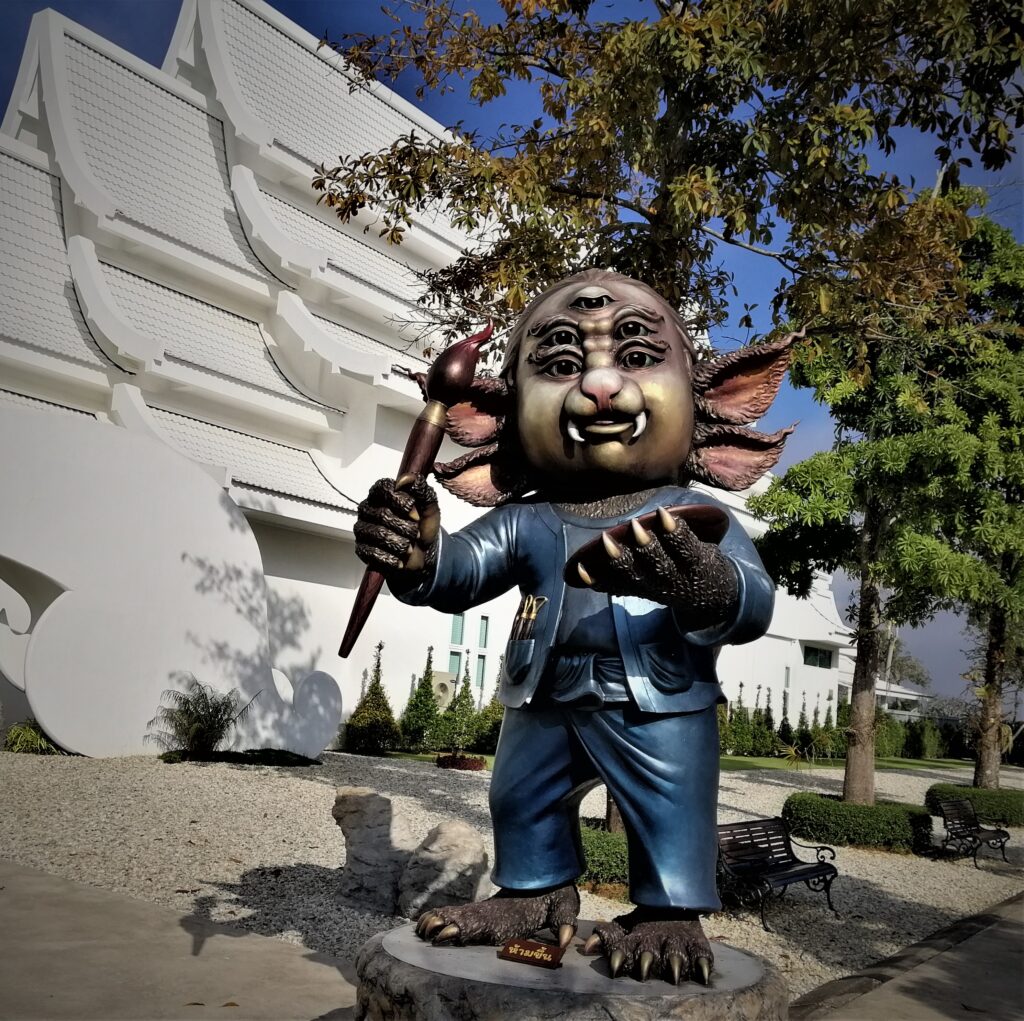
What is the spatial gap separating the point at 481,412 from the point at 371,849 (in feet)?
13.1

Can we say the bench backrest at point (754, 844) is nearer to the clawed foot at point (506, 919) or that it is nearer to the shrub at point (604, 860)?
the shrub at point (604, 860)

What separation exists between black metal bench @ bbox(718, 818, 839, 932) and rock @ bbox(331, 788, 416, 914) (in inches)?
88.3

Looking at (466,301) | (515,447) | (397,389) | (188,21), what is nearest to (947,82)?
(466,301)

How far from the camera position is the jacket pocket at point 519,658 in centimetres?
246

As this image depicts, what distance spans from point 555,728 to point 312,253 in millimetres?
12424

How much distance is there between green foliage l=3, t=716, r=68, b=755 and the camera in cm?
976

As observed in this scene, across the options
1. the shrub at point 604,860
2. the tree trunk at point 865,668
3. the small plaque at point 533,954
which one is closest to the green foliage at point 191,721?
the shrub at point 604,860

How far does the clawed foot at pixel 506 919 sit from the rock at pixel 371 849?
12.1 feet

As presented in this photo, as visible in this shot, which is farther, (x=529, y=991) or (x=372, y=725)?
(x=372, y=725)

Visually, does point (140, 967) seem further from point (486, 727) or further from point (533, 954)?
point (486, 727)

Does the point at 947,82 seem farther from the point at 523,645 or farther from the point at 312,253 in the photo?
the point at 312,253

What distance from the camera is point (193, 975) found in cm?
440

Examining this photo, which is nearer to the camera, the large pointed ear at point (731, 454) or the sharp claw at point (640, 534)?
the sharp claw at point (640, 534)

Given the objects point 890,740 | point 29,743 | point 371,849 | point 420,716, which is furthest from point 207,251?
point 890,740
